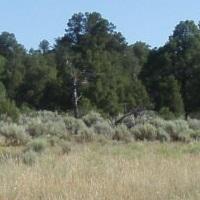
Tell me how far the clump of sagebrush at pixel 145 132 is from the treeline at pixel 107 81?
→ 336 inches

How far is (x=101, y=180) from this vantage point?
37.7ft

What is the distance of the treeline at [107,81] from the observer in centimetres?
4050

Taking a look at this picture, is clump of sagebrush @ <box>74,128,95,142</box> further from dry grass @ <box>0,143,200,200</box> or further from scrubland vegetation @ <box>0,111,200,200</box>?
dry grass @ <box>0,143,200,200</box>

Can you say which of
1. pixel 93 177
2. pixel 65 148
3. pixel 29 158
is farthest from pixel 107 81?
pixel 93 177

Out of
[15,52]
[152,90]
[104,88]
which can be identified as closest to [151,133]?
[104,88]

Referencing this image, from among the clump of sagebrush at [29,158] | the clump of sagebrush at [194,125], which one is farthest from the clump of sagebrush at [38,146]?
the clump of sagebrush at [194,125]

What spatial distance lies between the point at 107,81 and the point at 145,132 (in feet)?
42.0

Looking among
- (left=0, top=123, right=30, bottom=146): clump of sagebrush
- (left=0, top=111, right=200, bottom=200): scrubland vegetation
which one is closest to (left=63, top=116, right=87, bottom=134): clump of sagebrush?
(left=0, top=123, right=30, bottom=146): clump of sagebrush

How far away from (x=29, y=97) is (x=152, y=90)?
7.73 metres

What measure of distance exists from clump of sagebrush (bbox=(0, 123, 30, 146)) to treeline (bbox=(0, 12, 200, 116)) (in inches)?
288

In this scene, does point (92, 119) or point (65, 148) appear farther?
point (92, 119)

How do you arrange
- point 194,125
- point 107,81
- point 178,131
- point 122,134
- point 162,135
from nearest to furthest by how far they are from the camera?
point 122,134
point 162,135
point 178,131
point 194,125
point 107,81

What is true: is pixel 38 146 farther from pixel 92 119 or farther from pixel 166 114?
pixel 166 114

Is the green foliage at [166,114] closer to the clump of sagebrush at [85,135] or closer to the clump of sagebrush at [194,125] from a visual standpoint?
the clump of sagebrush at [194,125]
